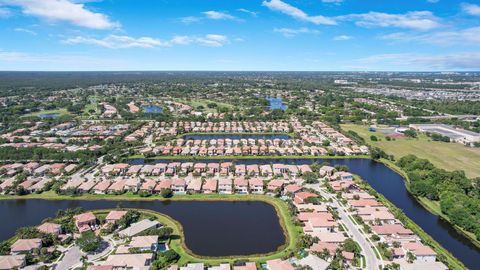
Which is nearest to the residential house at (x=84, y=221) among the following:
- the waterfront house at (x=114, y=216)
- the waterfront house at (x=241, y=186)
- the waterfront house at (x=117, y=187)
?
the waterfront house at (x=114, y=216)

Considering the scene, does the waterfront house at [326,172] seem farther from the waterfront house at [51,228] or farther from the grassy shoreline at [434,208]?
the waterfront house at [51,228]

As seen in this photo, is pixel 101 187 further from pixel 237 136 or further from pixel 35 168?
pixel 237 136

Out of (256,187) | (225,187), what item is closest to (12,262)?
(225,187)

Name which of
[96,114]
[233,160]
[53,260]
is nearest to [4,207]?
[53,260]

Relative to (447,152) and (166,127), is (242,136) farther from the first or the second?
(447,152)

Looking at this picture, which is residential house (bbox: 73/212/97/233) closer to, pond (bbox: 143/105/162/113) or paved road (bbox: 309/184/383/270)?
paved road (bbox: 309/184/383/270)
